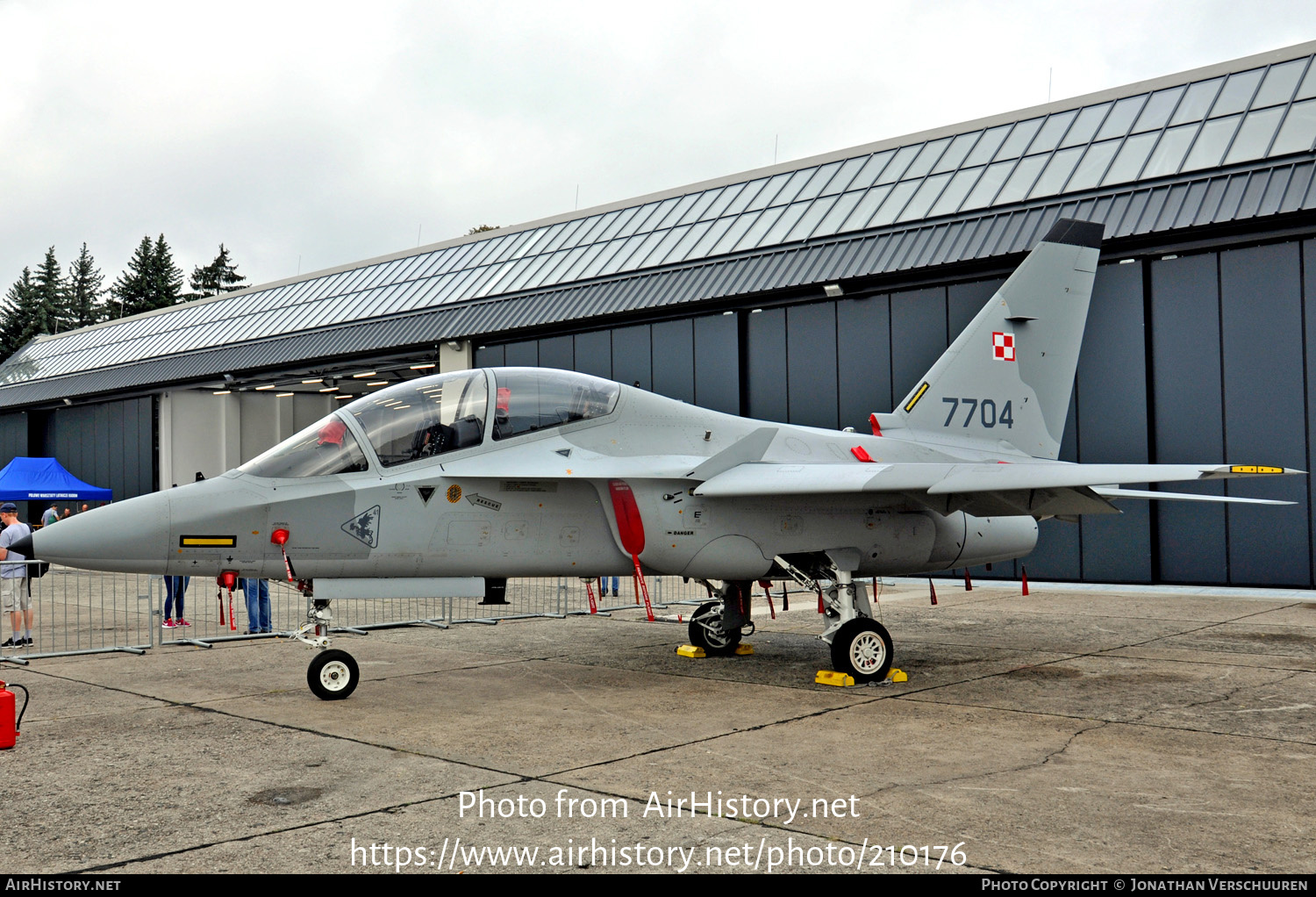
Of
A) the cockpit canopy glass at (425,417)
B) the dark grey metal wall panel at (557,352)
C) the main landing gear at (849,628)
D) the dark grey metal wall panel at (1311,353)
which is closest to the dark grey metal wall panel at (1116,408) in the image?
the dark grey metal wall panel at (1311,353)

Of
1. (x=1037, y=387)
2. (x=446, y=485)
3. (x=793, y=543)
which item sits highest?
(x=1037, y=387)

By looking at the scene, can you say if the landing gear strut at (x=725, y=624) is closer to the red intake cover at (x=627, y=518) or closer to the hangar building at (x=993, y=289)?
the red intake cover at (x=627, y=518)

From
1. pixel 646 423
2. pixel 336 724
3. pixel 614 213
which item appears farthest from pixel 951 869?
pixel 614 213

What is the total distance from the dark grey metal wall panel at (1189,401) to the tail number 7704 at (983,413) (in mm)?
8085

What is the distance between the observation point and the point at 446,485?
8.01 meters

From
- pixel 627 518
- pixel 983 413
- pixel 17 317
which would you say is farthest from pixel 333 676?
pixel 17 317

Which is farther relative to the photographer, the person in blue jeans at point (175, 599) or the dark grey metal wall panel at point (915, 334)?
the dark grey metal wall panel at point (915, 334)

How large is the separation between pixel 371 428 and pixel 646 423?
2483mm

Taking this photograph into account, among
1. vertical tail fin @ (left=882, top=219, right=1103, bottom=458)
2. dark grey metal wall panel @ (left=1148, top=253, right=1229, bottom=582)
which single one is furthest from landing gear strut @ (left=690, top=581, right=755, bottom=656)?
dark grey metal wall panel @ (left=1148, top=253, right=1229, bottom=582)

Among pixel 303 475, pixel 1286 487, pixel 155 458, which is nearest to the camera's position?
pixel 303 475

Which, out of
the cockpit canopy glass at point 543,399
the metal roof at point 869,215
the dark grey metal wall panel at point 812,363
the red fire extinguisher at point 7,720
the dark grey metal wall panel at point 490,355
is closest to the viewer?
the red fire extinguisher at point 7,720

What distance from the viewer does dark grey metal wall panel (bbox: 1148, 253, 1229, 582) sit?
16719mm

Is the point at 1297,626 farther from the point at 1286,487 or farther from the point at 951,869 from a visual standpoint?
the point at 951,869

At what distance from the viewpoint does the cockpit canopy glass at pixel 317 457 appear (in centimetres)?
775
